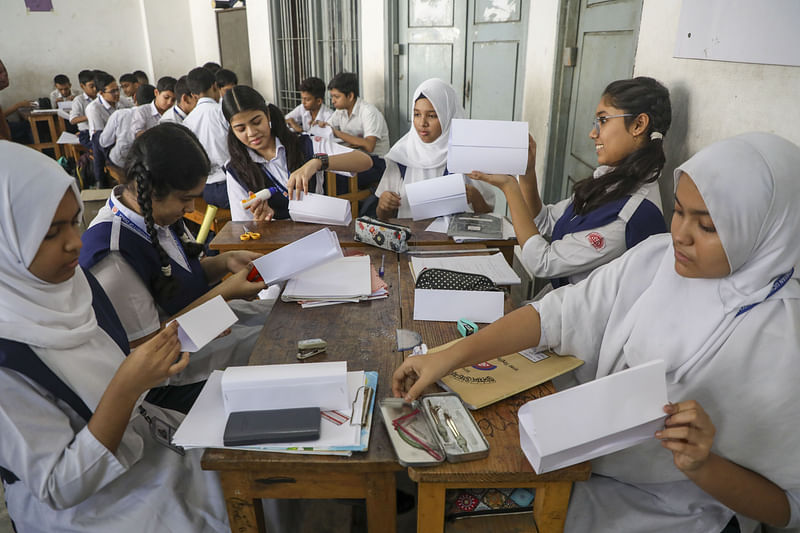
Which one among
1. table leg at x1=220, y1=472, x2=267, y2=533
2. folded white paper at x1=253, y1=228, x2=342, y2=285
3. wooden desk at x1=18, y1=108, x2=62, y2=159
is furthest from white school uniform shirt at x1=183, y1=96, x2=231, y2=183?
wooden desk at x1=18, y1=108, x2=62, y2=159

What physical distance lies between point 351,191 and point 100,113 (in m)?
4.43

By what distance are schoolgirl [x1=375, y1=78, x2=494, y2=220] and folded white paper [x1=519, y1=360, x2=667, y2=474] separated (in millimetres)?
1711

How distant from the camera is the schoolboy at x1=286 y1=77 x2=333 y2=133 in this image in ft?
17.2

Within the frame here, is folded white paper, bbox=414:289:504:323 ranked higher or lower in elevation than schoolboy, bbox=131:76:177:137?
lower

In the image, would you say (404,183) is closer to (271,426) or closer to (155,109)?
(271,426)

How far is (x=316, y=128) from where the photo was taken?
534 cm

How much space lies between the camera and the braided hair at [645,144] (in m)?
1.78

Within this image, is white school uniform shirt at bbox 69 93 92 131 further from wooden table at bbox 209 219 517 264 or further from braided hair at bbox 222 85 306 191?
wooden table at bbox 209 219 517 264

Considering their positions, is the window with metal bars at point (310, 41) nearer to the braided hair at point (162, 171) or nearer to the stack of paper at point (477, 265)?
the stack of paper at point (477, 265)

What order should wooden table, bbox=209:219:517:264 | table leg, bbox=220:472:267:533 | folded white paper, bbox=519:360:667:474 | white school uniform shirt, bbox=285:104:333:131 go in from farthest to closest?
1. white school uniform shirt, bbox=285:104:333:131
2. wooden table, bbox=209:219:517:264
3. table leg, bbox=220:472:267:533
4. folded white paper, bbox=519:360:667:474

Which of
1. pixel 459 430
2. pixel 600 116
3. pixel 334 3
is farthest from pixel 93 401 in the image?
pixel 334 3

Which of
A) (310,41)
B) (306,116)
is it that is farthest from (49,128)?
(306,116)

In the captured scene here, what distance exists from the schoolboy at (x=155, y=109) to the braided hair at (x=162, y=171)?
169 inches

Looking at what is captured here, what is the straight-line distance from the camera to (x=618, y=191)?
5.90 feet
